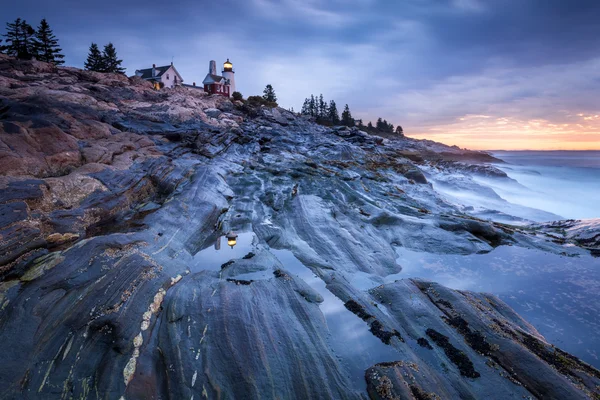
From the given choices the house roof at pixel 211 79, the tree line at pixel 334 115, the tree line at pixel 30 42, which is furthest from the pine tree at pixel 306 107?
the tree line at pixel 30 42

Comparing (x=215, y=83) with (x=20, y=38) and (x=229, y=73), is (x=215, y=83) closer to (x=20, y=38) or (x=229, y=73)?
(x=229, y=73)

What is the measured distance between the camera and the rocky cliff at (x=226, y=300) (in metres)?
4.64

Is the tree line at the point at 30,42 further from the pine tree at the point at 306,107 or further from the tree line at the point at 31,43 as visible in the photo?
the pine tree at the point at 306,107

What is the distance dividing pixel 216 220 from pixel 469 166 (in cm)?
3897

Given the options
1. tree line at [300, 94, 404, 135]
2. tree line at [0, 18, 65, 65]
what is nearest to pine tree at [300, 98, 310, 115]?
tree line at [300, 94, 404, 135]

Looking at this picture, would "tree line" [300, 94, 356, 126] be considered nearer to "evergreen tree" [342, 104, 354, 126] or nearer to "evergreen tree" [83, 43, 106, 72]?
"evergreen tree" [342, 104, 354, 126]

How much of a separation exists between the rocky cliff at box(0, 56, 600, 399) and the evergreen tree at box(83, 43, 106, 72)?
65336mm

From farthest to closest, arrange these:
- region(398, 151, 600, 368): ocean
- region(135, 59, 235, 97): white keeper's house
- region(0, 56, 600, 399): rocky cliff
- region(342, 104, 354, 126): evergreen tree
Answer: region(342, 104, 354, 126): evergreen tree, region(135, 59, 235, 97): white keeper's house, region(398, 151, 600, 368): ocean, region(0, 56, 600, 399): rocky cliff

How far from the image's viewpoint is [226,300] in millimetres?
6191

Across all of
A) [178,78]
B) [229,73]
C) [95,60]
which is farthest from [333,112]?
[95,60]

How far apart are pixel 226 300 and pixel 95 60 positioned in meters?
80.2

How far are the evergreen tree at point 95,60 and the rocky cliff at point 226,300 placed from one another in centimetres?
6534

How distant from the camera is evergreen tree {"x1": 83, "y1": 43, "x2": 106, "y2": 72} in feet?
207

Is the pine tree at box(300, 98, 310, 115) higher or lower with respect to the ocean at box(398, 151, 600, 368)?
higher
